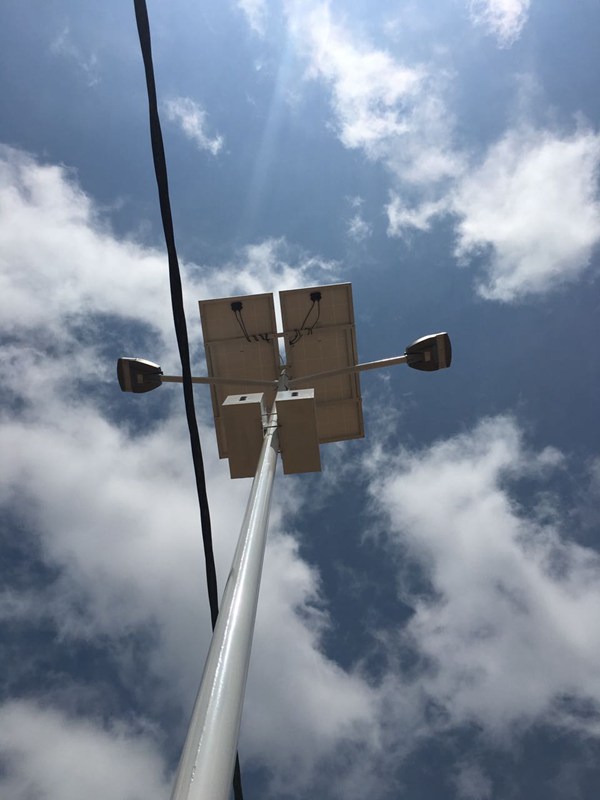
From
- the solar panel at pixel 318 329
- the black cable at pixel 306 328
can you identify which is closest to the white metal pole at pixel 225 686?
the solar panel at pixel 318 329

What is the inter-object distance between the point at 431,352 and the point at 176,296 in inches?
204

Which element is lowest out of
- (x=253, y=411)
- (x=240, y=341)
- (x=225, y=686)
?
(x=225, y=686)

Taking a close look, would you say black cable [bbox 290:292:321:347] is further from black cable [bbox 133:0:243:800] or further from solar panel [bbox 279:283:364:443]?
black cable [bbox 133:0:243:800]

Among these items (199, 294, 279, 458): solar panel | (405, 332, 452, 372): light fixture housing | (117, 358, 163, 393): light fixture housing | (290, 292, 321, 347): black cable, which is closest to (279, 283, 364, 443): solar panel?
(290, 292, 321, 347): black cable

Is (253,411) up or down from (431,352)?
down

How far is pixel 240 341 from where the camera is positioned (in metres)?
9.84

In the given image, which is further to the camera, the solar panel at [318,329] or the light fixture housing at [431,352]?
the solar panel at [318,329]

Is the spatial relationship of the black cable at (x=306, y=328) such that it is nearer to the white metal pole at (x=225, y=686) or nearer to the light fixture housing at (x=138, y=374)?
the light fixture housing at (x=138, y=374)

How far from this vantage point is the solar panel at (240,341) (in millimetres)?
9727

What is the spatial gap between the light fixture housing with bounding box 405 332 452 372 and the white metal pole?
13.6 feet

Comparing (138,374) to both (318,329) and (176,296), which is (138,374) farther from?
(176,296)

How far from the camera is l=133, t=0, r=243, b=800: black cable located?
279 centimetres

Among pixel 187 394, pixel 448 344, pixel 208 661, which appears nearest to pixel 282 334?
pixel 448 344

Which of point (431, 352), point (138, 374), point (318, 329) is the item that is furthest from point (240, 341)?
point (431, 352)
